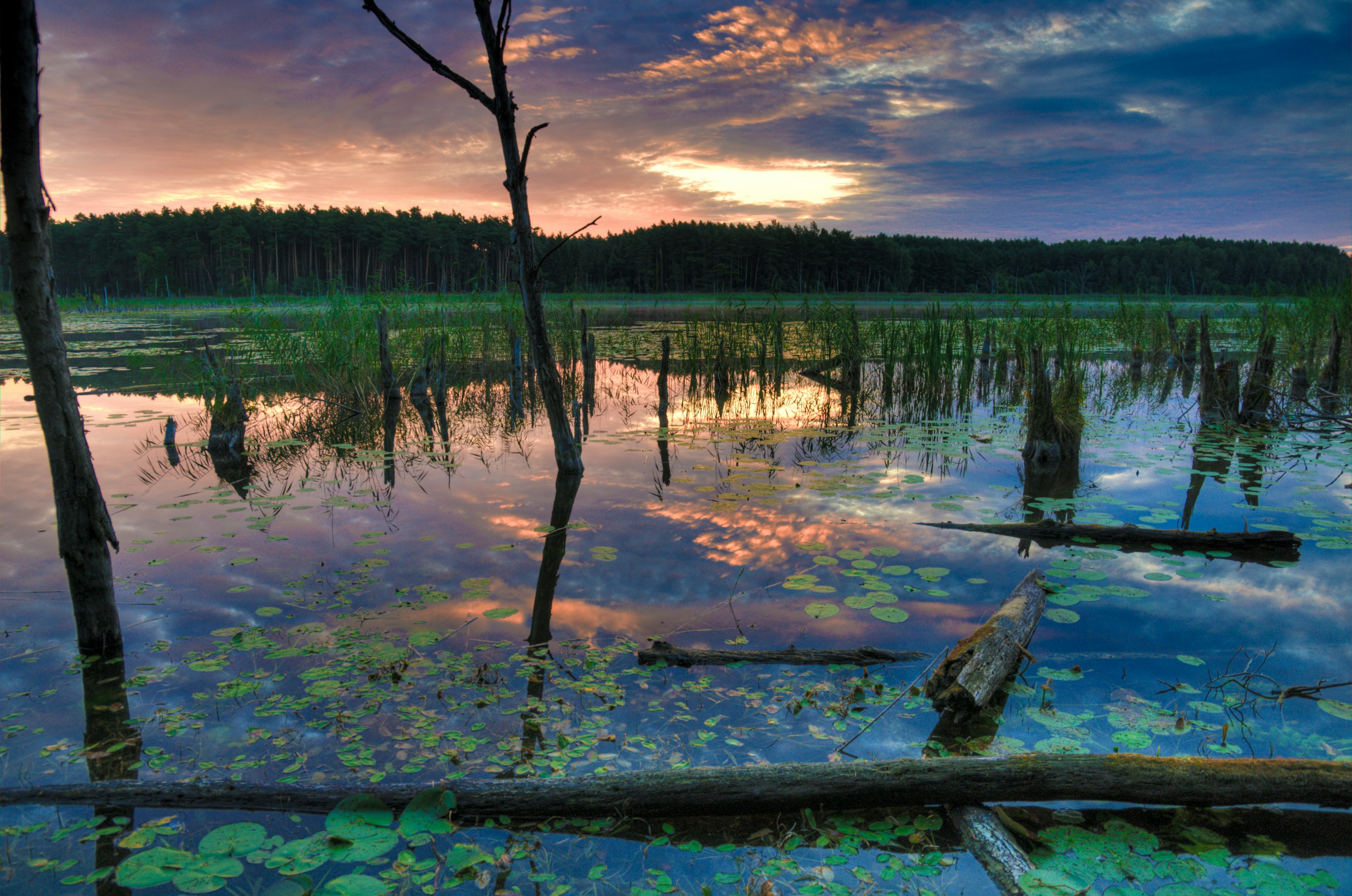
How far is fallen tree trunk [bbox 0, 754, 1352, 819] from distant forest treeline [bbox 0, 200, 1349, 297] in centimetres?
5337

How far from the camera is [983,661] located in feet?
9.80

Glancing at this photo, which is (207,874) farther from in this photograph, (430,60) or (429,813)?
(430,60)

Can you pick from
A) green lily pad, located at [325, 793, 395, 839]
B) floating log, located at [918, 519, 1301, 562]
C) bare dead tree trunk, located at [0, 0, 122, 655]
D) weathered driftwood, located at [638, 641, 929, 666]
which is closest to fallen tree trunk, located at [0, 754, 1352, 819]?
green lily pad, located at [325, 793, 395, 839]

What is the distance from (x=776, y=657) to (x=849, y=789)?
3.74 ft

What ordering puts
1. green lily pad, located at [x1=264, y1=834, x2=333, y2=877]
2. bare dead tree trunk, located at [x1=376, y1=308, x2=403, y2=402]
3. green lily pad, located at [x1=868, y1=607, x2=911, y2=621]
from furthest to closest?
1. bare dead tree trunk, located at [x1=376, y1=308, x2=403, y2=402]
2. green lily pad, located at [x1=868, y1=607, x2=911, y2=621]
3. green lily pad, located at [x1=264, y1=834, x2=333, y2=877]

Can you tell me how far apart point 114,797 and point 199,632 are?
163 centimetres

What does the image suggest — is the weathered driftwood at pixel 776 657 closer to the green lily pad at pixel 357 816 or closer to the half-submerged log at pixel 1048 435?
the green lily pad at pixel 357 816

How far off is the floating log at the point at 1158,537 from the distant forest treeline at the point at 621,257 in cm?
5037

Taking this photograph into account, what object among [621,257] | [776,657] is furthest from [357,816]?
[621,257]

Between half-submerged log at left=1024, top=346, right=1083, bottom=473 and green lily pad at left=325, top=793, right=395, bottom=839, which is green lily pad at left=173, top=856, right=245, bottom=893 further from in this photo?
half-submerged log at left=1024, top=346, right=1083, bottom=473

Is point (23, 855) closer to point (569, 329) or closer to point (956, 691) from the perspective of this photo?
point (956, 691)

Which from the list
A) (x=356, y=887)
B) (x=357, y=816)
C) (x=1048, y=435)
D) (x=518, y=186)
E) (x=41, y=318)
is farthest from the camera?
(x=1048, y=435)

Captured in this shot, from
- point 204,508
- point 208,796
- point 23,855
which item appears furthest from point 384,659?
point 204,508

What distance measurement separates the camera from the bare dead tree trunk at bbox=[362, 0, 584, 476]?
5.71 meters
